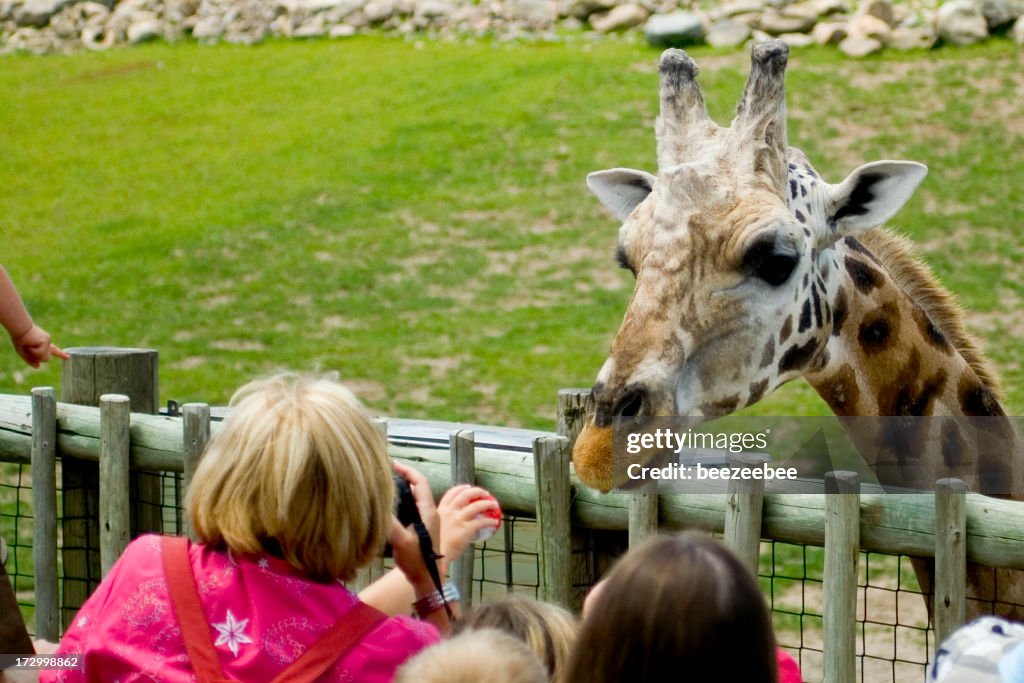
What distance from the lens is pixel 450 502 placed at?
3.11m

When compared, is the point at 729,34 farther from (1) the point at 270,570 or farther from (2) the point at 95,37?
(1) the point at 270,570

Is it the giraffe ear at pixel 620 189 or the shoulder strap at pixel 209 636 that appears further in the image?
the giraffe ear at pixel 620 189

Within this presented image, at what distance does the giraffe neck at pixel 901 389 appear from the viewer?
13.2 ft

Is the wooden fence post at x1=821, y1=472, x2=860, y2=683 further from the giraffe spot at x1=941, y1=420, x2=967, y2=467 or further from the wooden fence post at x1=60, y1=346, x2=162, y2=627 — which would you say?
the wooden fence post at x1=60, y1=346, x2=162, y2=627

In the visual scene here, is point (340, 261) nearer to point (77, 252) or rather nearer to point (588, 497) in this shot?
point (77, 252)

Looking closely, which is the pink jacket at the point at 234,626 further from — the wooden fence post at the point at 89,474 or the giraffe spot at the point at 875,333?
the wooden fence post at the point at 89,474

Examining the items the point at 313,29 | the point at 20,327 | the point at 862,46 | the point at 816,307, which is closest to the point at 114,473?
the point at 20,327

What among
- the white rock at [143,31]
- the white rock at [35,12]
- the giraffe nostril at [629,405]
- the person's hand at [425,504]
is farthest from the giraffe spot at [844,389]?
the white rock at [35,12]

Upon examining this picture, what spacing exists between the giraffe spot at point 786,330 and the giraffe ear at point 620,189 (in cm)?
80

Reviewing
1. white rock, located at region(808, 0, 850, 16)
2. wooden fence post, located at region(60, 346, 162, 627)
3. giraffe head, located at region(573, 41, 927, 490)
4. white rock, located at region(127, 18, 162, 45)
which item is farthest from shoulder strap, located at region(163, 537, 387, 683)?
white rock, located at region(127, 18, 162, 45)

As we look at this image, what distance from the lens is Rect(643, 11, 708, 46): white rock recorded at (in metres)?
20.5

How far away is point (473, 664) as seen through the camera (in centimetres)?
204

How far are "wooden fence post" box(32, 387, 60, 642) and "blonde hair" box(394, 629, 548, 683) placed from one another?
3.15 meters

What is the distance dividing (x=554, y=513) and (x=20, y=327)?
1.77 meters
